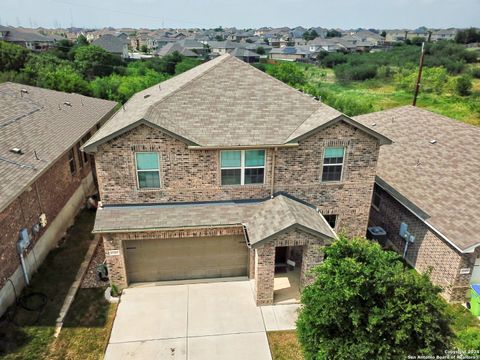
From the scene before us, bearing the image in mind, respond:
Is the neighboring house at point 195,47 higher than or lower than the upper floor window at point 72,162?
higher

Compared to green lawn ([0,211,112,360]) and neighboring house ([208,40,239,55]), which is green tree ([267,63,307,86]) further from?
neighboring house ([208,40,239,55])

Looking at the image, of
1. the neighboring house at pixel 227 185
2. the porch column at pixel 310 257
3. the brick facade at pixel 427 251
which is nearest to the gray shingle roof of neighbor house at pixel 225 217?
the neighboring house at pixel 227 185

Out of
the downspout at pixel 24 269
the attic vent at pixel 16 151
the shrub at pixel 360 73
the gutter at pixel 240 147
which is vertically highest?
the gutter at pixel 240 147

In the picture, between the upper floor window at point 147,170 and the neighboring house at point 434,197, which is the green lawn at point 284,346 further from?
the upper floor window at point 147,170

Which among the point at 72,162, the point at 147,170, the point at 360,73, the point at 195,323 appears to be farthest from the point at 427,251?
the point at 360,73

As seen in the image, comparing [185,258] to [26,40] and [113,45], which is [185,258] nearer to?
[113,45]

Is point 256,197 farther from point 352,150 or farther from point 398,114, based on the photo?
point 398,114
